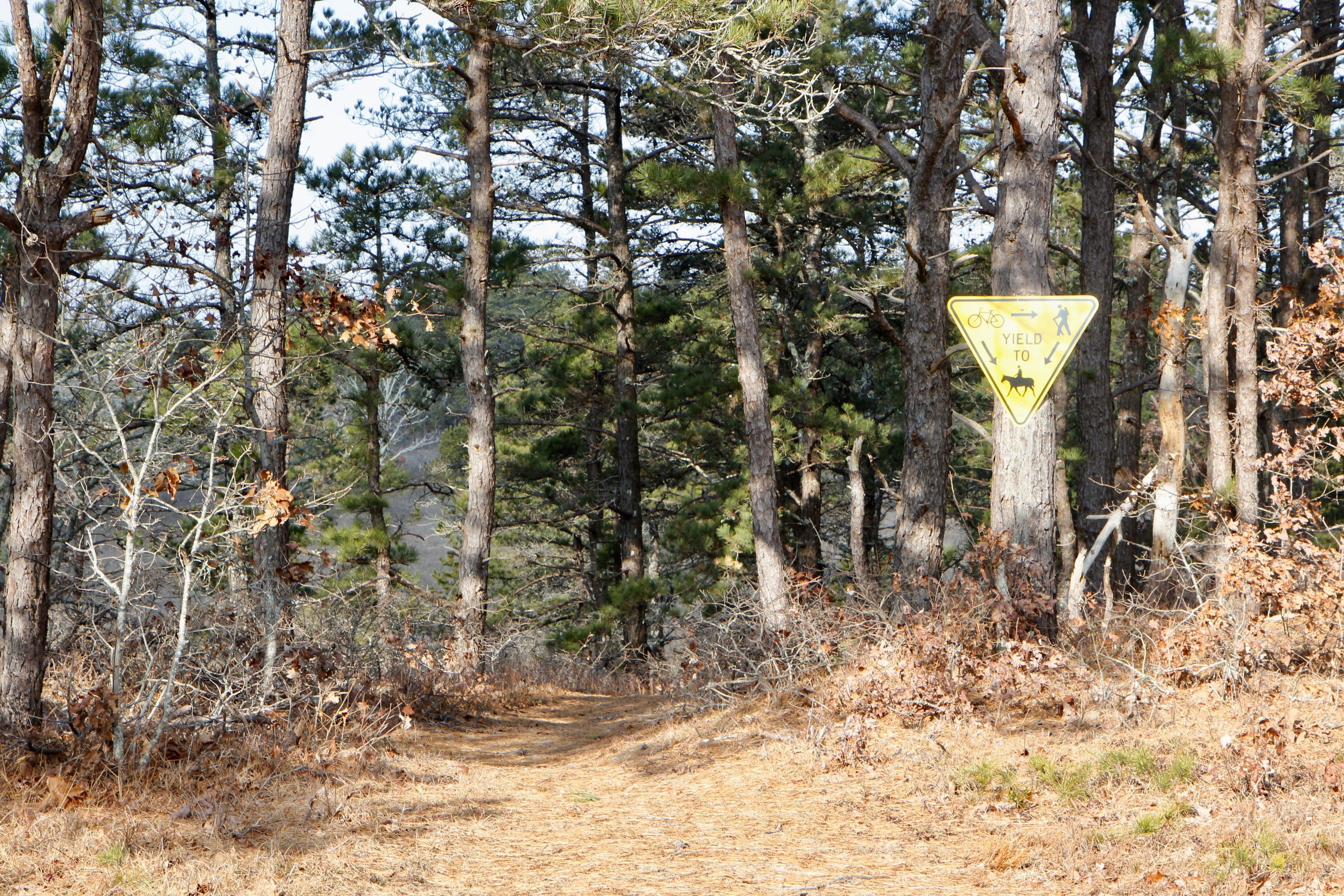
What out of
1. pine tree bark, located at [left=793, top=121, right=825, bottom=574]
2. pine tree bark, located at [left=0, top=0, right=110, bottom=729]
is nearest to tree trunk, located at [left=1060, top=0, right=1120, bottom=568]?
pine tree bark, located at [left=793, top=121, right=825, bottom=574]

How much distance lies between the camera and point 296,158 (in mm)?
8836

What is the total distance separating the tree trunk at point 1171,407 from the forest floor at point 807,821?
521cm

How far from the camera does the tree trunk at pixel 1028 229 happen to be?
8.01 meters

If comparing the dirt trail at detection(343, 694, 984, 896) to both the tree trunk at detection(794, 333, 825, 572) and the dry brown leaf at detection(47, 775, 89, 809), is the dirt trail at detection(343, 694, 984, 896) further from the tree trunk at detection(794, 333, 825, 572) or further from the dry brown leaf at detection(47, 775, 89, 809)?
the tree trunk at detection(794, 333, 825, 572)

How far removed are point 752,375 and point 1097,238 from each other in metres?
5.61

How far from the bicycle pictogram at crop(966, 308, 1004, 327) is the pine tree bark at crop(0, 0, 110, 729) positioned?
5272 mm

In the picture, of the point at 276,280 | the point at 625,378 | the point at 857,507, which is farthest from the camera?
the point at 625,378

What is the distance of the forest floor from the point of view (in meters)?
A: 4.72

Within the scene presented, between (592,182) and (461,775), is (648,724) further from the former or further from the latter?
(592,182)

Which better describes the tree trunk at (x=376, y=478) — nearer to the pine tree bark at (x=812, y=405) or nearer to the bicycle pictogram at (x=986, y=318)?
the pine tree bark at (x=812, y=405)

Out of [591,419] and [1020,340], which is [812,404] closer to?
[591,419]

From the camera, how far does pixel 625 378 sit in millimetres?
17266

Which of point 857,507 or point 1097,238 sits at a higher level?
point 1097,238

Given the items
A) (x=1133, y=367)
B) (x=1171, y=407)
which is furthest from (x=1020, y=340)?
(x=1133, y=367)
